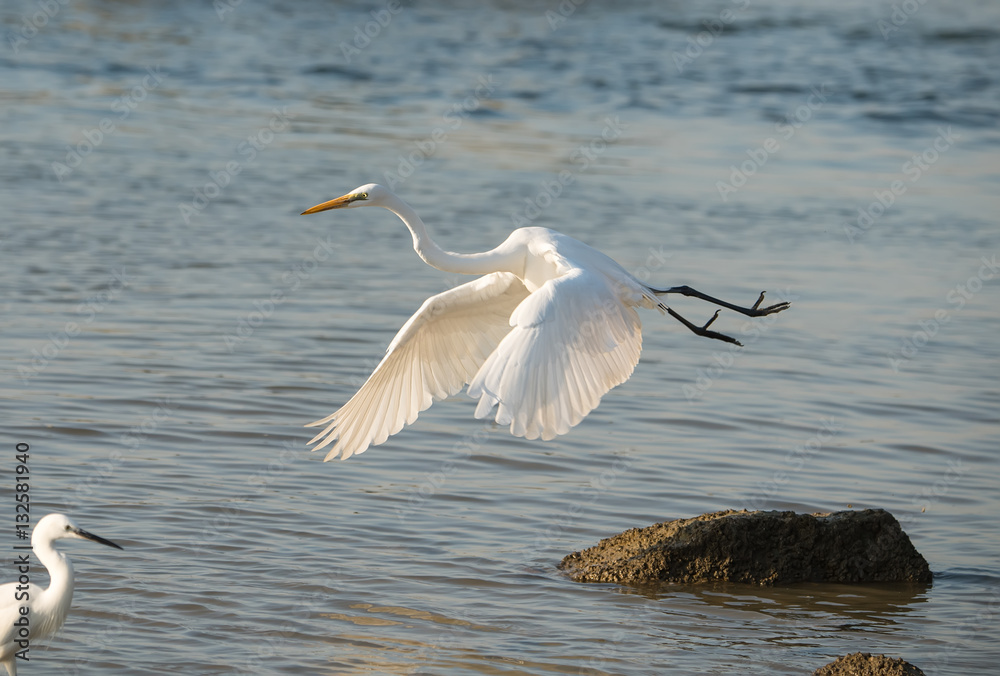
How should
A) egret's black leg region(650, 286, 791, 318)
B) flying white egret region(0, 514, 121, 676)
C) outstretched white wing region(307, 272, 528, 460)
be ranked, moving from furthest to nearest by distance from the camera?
1. egret's black leg region(650, 286, 791, 318)
2. outstretched white wing region(307, 272, 528, 460)
3. flying white egret region(0, 514, 121, 676)

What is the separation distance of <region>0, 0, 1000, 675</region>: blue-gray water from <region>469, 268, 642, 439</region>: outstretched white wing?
102 cm

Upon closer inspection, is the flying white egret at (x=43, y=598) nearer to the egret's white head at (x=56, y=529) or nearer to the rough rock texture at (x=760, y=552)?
the egret's white head at (x=56, y=529)

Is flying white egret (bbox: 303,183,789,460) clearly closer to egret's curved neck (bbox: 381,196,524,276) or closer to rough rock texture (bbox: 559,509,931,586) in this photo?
egret's curved neck (bbox: 381,196,524,276)

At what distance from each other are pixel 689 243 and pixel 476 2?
18.7m

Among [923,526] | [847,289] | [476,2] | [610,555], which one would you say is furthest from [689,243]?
[476,2]

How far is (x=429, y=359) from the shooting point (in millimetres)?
6738

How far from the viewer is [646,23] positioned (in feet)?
93.4

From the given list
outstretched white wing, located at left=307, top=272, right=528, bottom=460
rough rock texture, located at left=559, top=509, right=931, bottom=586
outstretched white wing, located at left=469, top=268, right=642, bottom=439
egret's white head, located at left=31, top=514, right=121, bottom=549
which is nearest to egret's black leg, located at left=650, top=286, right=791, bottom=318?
outstretched white wing, located at left=307, top=272, right=528, bottom=460

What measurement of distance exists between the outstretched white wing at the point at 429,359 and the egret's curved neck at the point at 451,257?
0.09 m

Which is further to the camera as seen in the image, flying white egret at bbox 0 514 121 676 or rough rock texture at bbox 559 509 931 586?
rough rock texture at bbox 559 509 931 586

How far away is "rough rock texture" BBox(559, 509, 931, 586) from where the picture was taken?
615cm

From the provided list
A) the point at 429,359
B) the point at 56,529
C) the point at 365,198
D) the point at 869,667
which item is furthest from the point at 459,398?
the point at 56,529

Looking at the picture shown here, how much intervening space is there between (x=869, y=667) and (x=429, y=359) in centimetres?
→ 288

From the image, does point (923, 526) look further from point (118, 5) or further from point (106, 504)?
point (118, 5)
